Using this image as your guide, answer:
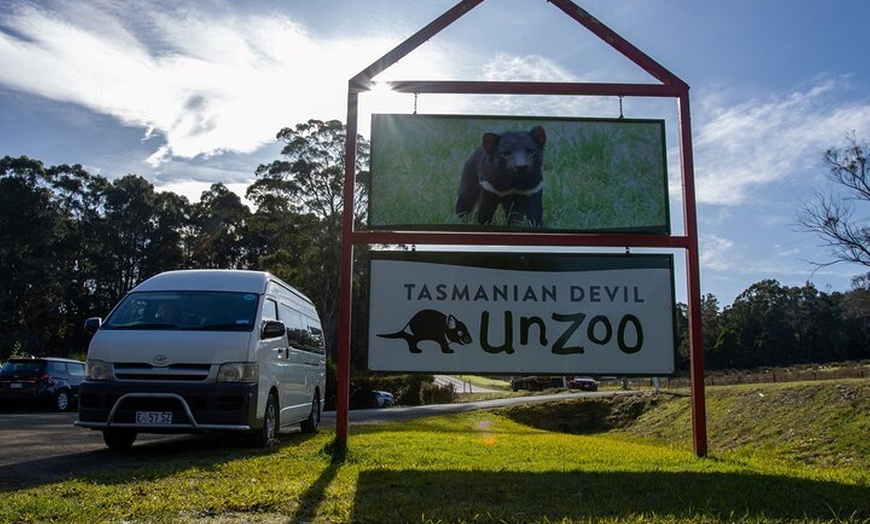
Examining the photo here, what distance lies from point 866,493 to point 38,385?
20.0 metres

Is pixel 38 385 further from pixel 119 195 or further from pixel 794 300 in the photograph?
pixel 794 300

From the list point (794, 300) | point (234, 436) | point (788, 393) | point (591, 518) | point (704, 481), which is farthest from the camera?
point (794, 300)

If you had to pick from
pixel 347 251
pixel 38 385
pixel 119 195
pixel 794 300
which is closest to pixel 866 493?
pixel 347 251

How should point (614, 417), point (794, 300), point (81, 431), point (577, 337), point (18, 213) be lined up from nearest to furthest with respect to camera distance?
point (577, 337) → point (81, 431) → point (614, 417) → point (18, 213) → point (794, 300)

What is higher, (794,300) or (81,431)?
(794,300)

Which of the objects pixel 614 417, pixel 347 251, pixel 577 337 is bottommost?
pixel 614 417

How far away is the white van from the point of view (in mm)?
8328

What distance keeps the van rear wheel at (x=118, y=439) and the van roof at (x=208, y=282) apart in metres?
1.76

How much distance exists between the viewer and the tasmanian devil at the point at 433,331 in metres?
8.70

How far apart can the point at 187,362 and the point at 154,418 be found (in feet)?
2.31

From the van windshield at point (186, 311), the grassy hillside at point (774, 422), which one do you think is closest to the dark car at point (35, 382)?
the van windshield at point (186, 311)

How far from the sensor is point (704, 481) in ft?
21.5

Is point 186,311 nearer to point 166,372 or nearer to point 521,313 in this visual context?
point 166,372

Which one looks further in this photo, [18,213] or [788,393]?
[18,213]
